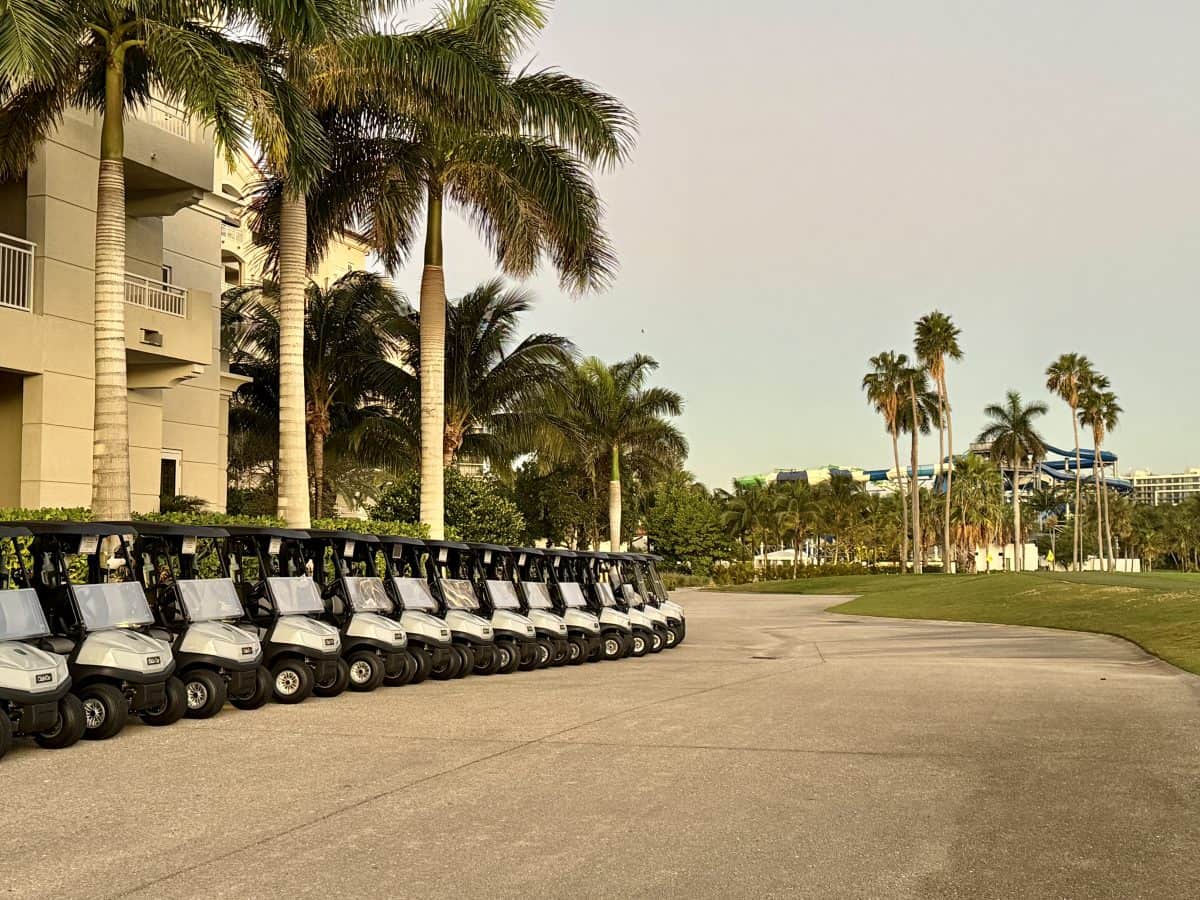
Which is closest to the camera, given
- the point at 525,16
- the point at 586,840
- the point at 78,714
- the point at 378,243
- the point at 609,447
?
the point at 586,840

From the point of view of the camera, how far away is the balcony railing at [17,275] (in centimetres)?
1939

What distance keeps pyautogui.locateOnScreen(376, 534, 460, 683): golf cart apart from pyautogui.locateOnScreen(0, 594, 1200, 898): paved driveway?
0.92 metres

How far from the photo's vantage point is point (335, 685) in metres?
12.7

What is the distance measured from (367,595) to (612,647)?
18.0 ft

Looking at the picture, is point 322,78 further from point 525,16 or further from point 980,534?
point 980,534

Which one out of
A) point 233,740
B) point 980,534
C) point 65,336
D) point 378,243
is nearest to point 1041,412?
point 980,534

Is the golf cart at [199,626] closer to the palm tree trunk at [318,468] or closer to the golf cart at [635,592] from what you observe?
the golf cart at [635,592]

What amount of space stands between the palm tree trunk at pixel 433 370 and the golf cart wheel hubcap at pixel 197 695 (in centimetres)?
1159

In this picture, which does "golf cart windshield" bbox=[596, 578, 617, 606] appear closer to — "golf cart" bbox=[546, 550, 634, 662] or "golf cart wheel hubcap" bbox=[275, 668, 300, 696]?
"golf cart" bbox=[546, 550, 634, 662]

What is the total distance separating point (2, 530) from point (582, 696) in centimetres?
581

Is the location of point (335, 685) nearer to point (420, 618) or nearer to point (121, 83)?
point (420, 618)

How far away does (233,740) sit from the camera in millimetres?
9641

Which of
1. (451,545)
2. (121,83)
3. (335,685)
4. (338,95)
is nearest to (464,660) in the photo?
(451,545)

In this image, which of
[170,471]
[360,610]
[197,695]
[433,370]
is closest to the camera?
[197,695]
